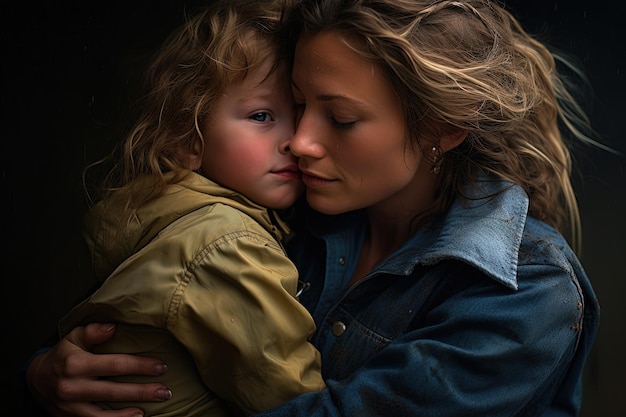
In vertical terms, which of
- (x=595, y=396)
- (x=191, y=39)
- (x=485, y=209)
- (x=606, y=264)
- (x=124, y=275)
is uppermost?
(x=191, y=39)

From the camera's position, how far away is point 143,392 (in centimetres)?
195

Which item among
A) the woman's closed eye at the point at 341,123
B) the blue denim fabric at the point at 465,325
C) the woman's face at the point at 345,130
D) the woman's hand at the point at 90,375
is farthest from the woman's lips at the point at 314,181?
the woman's hand at the point at 90,375

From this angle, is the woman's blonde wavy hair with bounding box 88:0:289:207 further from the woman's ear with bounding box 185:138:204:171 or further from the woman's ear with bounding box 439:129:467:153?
the woman's ear with bounding box 439:129:467:153

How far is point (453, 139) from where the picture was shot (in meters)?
2.13

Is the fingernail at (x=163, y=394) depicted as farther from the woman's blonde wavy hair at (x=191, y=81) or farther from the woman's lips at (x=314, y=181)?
the woman's lips at (x=314, y=181)

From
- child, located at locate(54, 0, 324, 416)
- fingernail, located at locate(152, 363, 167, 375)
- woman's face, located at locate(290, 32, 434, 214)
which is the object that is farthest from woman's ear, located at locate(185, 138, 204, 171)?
fingernail, located at locate(152, 363, 167, 375)

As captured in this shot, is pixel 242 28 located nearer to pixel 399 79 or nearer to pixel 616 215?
pixel 399 79

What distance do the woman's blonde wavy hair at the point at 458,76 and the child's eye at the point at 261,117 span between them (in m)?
0.21

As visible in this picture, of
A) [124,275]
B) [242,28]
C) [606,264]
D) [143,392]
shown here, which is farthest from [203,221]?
[606,264]

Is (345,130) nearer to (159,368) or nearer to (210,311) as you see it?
(210,311)

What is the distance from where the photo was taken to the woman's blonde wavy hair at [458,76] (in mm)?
1974

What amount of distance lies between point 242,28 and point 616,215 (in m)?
1.54

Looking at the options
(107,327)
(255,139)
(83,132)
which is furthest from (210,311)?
(83,132)

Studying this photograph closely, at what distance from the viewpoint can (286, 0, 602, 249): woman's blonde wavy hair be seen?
1974mm
